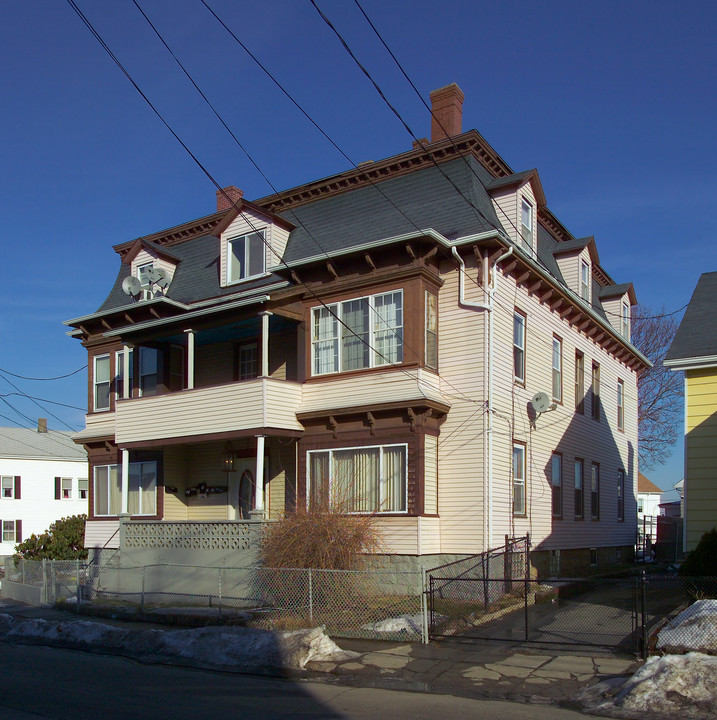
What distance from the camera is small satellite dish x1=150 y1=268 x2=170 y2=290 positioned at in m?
24.3

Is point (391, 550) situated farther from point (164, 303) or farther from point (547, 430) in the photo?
point (164, 303)

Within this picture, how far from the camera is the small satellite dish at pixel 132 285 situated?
24.2 metres

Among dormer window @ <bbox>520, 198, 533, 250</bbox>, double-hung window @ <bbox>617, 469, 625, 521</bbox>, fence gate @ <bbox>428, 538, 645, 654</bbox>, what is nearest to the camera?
fence gate @ <bbox>428, 538, 645, 654</bbox>

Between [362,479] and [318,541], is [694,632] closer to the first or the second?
[318,541]

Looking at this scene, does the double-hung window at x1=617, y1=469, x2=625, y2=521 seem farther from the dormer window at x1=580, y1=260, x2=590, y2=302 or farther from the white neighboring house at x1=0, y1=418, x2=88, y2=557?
the white neighboring house at x1=0, y1=418, x2=88, y2=557

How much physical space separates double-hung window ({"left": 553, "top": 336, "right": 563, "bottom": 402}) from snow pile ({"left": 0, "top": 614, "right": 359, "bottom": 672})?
471 inches

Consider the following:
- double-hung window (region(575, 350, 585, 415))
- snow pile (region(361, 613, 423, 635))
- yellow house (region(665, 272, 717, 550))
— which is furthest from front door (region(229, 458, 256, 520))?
yellow house (region(665, 272, 717, 550))

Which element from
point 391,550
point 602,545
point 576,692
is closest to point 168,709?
point 576,692

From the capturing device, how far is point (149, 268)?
24656 millimetres

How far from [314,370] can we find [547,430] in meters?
6.52

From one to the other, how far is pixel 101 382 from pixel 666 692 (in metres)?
20.1

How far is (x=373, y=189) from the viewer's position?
22.1 m

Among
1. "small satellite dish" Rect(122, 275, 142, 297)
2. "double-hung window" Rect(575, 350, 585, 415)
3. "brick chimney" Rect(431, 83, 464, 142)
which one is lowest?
"double-hung window" Rect(575, 350, 585, 415)

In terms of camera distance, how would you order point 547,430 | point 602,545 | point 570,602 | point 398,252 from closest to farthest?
point 570,602
point 398,252
point 547,430
point 602,545
